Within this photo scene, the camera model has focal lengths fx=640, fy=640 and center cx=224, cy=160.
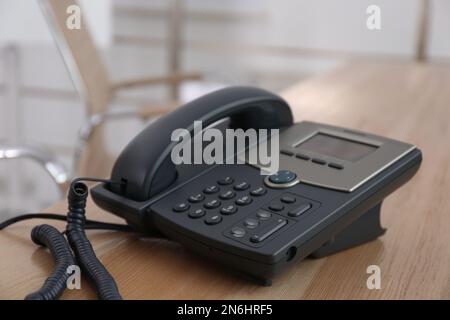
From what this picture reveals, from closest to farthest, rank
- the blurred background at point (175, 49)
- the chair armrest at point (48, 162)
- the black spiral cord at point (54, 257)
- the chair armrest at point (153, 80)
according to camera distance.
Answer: the black spiral cord at point (54, 257) < the chair armrest at point (48, 162) < the chair armrest at point (153, 80) < the blurred background at point (175, 49)

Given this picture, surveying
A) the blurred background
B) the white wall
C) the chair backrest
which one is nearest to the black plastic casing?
the chair backrest

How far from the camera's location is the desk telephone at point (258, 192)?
19.1 inches

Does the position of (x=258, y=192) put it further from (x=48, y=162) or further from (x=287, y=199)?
(x=48, y=162)

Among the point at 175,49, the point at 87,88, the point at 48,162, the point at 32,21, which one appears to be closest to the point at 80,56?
the point at 87,88

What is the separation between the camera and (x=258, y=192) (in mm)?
538

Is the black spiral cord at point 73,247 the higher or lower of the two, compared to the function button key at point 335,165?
lower

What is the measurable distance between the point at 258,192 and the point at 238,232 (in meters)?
0.06

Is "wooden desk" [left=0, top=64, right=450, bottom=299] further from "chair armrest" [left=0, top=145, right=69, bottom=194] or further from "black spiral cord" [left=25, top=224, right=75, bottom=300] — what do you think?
"chair armrest" [left=0, top=145, right=69, bottom=194]

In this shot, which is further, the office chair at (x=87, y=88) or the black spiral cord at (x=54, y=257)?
the office chair at (x=87, y=88)

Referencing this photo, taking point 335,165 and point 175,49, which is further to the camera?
point 175,49

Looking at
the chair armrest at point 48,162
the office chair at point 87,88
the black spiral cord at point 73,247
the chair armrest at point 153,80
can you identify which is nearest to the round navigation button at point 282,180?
the black spiral cord at point 73,247

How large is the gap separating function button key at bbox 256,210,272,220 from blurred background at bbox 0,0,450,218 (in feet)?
6.10

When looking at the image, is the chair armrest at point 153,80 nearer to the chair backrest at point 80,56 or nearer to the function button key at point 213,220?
the chair backrest at point 80,56

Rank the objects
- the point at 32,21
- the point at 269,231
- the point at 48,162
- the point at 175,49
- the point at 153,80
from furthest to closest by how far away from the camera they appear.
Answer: the point at 175,49
the point at 32,21
the point at 153,80
the point at 48,162
the point at 269,231
